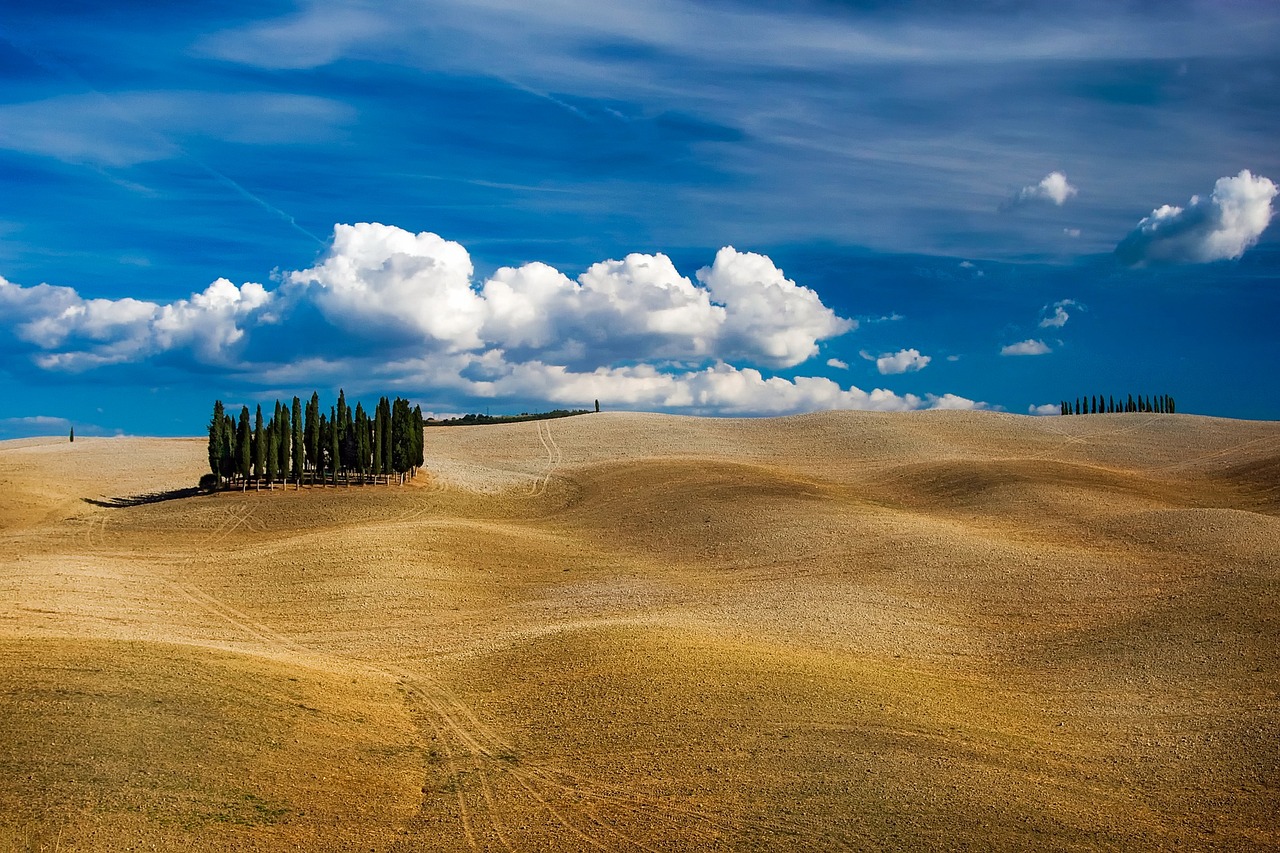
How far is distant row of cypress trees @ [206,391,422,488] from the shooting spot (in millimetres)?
50625

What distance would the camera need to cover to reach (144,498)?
5128cm

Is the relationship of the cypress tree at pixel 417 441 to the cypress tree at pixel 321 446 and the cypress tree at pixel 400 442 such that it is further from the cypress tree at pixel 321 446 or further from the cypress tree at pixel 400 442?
the cypress tree at pixel 321 446

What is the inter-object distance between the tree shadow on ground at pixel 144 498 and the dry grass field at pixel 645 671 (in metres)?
1.31

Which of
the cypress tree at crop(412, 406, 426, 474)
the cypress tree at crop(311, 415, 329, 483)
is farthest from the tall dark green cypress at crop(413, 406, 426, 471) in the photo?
the cypress tree at crop(311, 415, 329, 483)

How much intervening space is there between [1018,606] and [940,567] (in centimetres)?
399

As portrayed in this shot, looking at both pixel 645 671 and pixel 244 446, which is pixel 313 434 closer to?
pixel 244 446

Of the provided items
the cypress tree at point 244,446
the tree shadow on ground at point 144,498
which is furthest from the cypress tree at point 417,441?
the tree shadow on ground at point 144,498

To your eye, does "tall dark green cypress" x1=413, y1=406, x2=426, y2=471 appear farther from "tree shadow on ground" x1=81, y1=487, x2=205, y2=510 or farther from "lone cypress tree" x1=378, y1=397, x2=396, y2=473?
"tree shadow on ground" x1=81, y1=487, x2=205, y2=510

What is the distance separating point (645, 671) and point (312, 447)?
121 ft

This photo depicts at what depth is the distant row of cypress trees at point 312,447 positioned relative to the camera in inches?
1993

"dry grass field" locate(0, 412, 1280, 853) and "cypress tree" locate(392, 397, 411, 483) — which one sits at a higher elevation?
"cypress tree" locate(392, 397, 411, 483)

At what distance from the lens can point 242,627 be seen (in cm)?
2691

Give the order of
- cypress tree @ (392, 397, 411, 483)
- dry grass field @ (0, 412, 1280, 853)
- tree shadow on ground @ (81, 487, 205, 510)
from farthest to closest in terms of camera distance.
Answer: cypress tree @ (392, 397, 411, 483)
tree shadow on ground @ (81, 487, 205, 510)
dry grass field @ (0, 412, 1280, 853)

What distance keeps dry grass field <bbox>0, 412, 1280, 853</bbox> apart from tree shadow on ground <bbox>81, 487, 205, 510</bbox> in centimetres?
131
